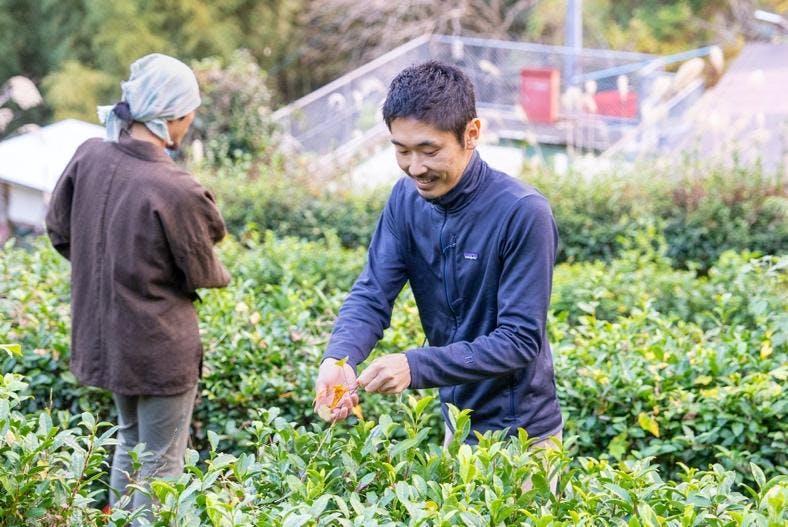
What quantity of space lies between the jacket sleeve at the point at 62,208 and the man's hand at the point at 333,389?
154 centimetres

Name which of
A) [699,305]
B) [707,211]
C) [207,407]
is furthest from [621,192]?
[207,407]

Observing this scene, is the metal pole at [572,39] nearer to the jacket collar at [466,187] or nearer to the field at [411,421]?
the field at [411,421]

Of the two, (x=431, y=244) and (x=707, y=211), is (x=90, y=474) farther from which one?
(x=707, y=211)

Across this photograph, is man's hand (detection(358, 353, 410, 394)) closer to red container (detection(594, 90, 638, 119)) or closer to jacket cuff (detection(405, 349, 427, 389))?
jacket cuff (detection(405, 349, 427, 389))

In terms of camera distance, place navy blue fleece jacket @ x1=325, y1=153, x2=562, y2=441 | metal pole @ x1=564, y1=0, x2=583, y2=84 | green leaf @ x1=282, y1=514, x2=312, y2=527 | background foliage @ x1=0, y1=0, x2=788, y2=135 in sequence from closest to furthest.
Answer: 1. green leaf @ x1=282, y1=514, x2=312, y2=527
2. navy blue fleece jacket @ x1=325, y1=153, x2=562, y2=441
3. metal pole @ x1=564, y1=0, x2=583, y2=84
4. background foliage @ x1=0, y1=0, x2=788, y2=135

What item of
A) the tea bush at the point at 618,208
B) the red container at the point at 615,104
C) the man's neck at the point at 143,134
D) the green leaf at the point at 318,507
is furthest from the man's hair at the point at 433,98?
the red container at the point at 615,104

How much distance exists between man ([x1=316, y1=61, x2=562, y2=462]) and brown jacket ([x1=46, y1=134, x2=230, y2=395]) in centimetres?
85

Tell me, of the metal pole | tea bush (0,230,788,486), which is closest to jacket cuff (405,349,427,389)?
tea bush (0,230,788,486)

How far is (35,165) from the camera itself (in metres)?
7.35

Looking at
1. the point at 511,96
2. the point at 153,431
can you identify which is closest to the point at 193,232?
the point at 153,431

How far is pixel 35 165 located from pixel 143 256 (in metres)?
4.33

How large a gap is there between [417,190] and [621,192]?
206 inches

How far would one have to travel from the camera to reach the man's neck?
3500 mm

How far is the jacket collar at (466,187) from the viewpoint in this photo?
2.63m
